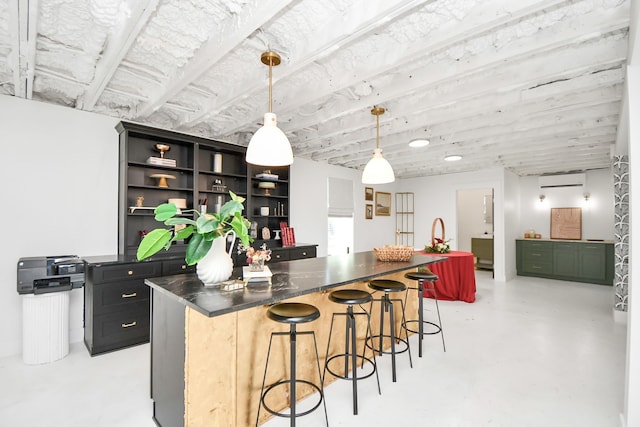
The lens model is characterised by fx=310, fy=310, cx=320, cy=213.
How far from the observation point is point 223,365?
1.86 m

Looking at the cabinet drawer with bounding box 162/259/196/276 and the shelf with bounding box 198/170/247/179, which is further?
the shelf with bounding box 198/170/247/179

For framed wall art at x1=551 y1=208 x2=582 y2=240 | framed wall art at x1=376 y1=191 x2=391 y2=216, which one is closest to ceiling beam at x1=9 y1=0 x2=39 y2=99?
framed wall art at x1=376 y1=191 x2=391 y2=216

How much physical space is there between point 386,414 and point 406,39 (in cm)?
267

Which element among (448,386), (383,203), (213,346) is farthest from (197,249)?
(383,203)

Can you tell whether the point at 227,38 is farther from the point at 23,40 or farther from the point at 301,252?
the point at 301,252

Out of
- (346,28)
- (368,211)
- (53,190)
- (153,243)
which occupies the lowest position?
(153,243)

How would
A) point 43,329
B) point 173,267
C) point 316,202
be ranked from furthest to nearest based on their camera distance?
point 316,202 < point 173,267 < point 43,329

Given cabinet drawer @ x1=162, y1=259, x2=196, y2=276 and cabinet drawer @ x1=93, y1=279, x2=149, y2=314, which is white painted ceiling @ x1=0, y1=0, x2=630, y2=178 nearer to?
cabinet drawer @ x1=162, y1=259, x2=196, y2=276

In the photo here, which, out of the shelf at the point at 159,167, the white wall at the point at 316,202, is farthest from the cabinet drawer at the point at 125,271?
the white wall at the point at 316,202

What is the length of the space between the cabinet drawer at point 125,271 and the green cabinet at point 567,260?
794 centimetres

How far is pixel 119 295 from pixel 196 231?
196cm

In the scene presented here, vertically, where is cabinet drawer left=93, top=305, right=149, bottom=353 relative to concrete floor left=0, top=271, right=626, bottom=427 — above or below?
above

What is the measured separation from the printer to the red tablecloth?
15.7 feet

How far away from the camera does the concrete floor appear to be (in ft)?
7.09
